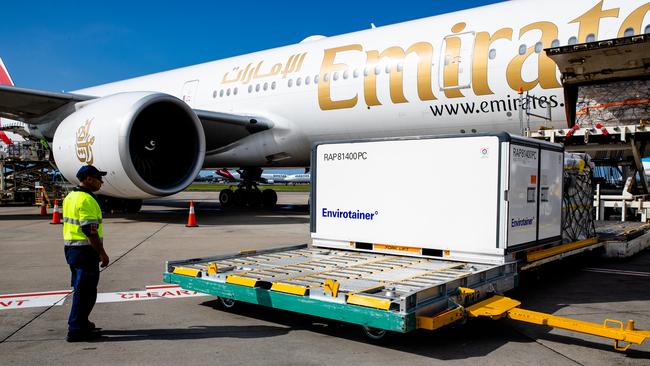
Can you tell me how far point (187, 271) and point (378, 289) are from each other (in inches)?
72.8

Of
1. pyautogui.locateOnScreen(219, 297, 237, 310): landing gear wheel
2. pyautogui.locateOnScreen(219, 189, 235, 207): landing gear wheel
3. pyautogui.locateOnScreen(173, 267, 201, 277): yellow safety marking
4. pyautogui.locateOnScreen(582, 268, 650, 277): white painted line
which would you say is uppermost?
pyautogui.locateOnScreen(219, 189, 235, 207): landing gear wheel

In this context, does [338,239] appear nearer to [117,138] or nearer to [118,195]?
[117,138]

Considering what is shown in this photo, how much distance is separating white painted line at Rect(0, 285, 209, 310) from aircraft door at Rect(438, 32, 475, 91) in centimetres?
672

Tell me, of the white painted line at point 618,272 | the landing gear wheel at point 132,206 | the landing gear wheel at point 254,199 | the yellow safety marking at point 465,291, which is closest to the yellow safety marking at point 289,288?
the yellow safety marking at point 465,291

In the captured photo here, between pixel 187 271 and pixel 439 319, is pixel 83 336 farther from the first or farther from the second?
pixel 439 319

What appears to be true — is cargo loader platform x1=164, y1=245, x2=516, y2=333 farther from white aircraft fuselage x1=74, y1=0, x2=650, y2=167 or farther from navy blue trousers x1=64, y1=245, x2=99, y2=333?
white aircraft fuselage x1=74, y1=0, x2=650, y2=167

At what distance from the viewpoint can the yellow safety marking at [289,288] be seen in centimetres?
407

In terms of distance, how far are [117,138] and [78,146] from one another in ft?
4.36

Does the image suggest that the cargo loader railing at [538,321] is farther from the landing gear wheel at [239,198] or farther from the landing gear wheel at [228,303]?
the landing gear wheel at [239,198]

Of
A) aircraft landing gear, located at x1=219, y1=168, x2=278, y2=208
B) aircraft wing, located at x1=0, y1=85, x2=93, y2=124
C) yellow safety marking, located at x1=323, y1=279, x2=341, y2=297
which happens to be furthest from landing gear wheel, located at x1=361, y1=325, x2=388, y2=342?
aircraft landing gear, located at x1=219, y1=168, x2=278, y2=208

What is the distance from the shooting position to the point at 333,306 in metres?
3.87

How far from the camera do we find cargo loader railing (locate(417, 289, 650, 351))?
3.58 metres

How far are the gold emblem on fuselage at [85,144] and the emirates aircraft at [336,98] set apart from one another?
0.12ft

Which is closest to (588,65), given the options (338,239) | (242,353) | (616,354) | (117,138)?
(338,239)
